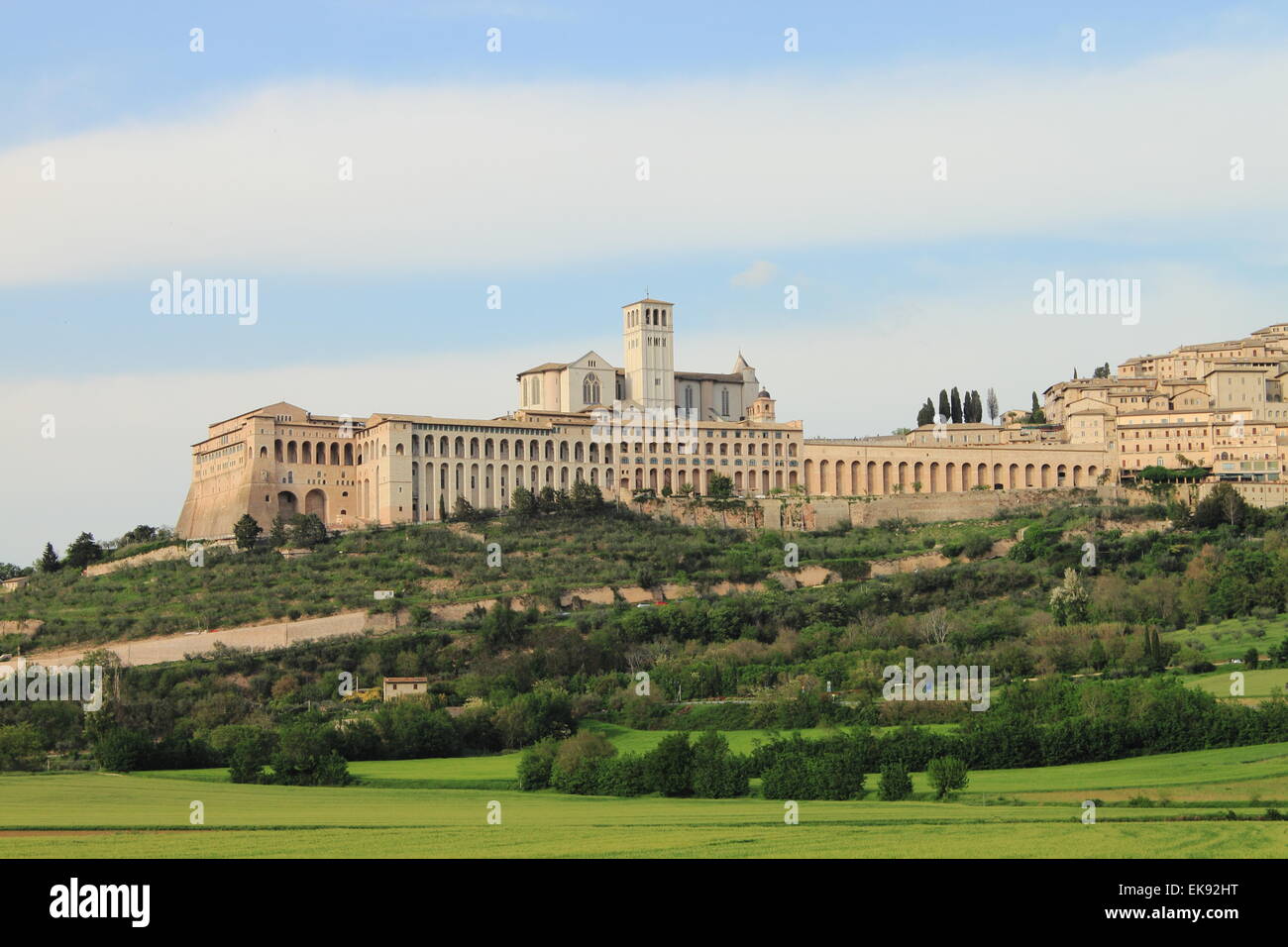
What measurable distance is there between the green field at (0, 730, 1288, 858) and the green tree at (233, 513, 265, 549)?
28.4 m

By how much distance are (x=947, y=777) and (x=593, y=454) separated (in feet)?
150

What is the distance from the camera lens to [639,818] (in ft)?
107

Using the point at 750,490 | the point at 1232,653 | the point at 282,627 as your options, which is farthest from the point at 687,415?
the point at 1232,653

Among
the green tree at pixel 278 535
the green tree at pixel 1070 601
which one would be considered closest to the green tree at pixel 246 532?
the green tree at pixel 278 535

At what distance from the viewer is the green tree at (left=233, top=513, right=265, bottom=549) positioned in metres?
71.4

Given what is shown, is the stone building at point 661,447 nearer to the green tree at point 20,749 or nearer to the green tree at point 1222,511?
the green tree at point 1222,511

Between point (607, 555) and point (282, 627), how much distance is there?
15837 mm

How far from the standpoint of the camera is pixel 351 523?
76.9 metres

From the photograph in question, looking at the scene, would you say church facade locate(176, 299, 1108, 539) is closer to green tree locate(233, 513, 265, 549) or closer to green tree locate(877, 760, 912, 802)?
green tree locate(233, 513, 265, 549)

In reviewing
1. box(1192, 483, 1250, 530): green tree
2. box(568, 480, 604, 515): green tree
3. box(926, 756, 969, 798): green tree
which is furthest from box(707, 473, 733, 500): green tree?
box(926, 756, 969, 798): green tree

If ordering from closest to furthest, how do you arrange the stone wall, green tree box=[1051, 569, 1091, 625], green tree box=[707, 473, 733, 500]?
green tree box=[1051, 569, 1091, 625], the stone wall, green tree box=[707, 473, 733, 500]

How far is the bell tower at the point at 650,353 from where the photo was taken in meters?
87.3
